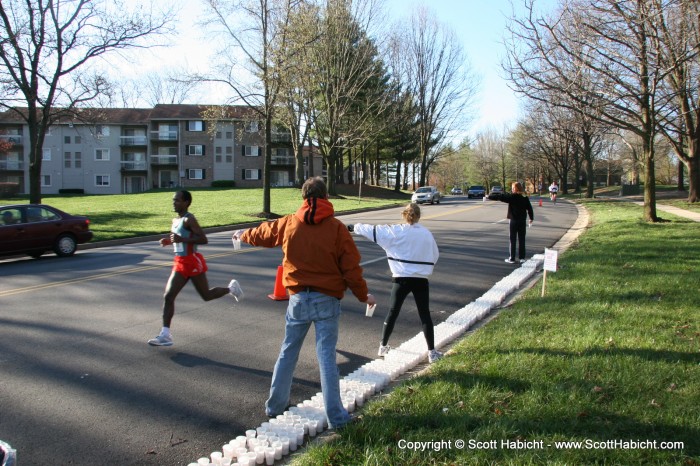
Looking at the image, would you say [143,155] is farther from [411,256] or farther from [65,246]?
[411,256]

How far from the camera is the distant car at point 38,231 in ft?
46.3

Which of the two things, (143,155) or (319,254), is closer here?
(319,254)

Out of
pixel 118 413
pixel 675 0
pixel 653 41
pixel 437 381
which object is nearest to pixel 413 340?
pixel 437 381

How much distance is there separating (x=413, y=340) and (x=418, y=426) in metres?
2.38

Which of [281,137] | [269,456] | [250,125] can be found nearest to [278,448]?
[269,456]

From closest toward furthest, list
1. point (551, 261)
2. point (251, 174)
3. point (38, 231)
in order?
point (551, 261), point (38, 231), point (251, 174)

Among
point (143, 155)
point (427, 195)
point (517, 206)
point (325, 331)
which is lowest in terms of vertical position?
point (325, 331)

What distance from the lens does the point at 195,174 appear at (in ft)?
212

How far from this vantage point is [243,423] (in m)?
4.29

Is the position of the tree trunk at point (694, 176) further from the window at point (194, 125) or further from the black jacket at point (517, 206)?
the window at point (194, 125)

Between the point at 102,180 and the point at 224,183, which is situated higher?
the point at 102,180

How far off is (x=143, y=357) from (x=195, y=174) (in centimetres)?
6166

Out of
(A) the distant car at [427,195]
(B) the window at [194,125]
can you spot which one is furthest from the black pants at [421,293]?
(B) the window at [194,125]

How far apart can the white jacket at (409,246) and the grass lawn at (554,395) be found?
3.10 feet
